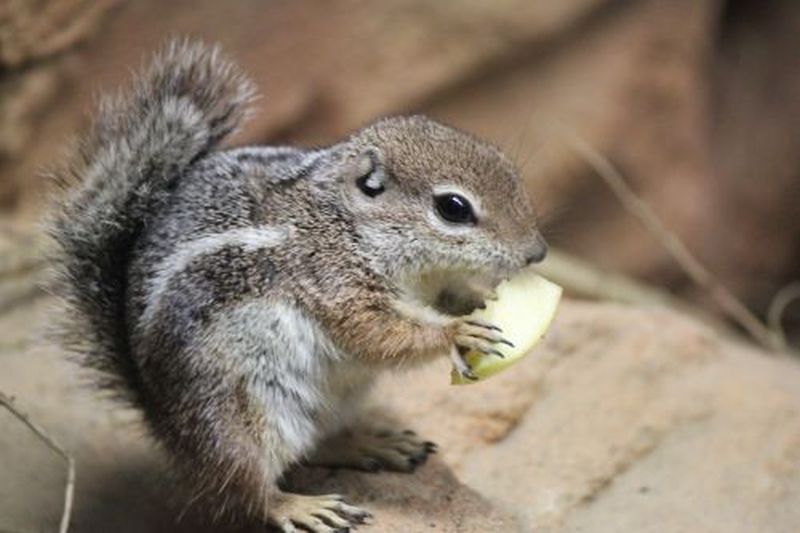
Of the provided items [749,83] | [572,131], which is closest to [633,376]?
[572,131]

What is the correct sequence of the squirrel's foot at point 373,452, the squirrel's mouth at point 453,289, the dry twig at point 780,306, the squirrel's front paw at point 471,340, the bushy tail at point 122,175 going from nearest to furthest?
the squirrel's front paw at point 471,340 → the squirrel's mouth at point 453,289 → the bushy tail at point 122,175 → the squirrel's foot at point 373,452 → the dry twig at point 780,306

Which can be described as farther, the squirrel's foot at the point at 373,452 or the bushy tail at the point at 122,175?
the squirrel's foot at the point at 373,452

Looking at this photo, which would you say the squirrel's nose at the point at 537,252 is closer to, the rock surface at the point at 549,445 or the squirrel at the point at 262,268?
the squirrel at the point at 262,268

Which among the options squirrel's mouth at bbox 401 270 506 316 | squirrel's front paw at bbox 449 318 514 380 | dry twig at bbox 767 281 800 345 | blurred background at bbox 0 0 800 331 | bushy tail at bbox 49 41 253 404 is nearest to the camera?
squirrel's front paw at bbox 449 318 514 380

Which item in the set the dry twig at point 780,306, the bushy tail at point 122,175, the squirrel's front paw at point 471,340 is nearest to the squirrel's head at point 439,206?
the squirrel's front paw at point 471,340

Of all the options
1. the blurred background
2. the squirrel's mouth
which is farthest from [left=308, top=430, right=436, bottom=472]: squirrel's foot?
the blurred background

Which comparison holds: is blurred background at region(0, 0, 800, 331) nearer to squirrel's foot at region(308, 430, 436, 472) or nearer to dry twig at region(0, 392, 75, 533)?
dry twig at region(0, 392, 75, 533)

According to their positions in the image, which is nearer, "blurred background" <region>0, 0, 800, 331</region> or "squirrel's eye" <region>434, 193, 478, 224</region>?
"squirrel's eye" <region>434, 193, 478, 224</region>
